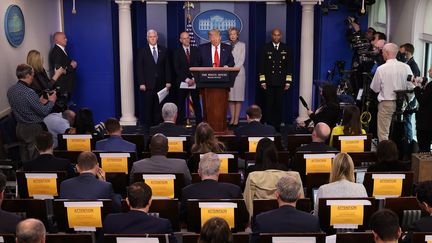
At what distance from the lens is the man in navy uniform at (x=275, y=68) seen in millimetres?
11031

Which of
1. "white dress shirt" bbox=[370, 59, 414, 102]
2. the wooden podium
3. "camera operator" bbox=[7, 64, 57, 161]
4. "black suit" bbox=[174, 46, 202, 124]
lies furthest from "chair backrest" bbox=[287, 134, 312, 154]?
"black suit" bbox=[174, 46, 202, 124]

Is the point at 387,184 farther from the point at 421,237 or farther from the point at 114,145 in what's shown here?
the point at 114,145

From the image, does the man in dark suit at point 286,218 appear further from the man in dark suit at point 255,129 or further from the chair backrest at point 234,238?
the man in dark suit at point 255,129

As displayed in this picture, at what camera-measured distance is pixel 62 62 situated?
35.5 ft

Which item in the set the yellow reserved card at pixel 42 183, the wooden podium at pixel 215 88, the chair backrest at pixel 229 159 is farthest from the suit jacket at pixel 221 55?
the yellow reserved card at pixel 42 183

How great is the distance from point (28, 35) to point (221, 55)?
3087 mm

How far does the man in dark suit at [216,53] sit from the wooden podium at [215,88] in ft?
3.39

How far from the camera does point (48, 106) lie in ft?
26.6

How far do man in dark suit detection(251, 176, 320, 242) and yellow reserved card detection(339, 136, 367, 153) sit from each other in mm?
2650

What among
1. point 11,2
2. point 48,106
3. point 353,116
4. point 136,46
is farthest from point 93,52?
point 353,116

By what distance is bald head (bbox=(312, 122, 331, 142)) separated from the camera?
21.2 feet

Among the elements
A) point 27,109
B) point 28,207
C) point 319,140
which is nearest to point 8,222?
point 28,207

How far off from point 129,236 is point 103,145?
9.29 ft

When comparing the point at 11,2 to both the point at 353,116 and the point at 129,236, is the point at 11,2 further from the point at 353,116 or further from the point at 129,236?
the point at 129,236
